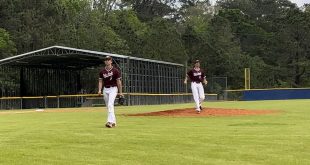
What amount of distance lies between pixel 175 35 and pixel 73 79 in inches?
683

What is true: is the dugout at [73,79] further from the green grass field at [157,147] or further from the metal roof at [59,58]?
the green grass field at [157,147]

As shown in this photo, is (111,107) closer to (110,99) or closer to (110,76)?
(110,99)

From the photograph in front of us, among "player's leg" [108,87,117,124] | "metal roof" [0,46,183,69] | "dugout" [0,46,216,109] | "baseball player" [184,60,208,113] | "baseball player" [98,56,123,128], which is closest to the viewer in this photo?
"player's leg" [108,87,117,124]

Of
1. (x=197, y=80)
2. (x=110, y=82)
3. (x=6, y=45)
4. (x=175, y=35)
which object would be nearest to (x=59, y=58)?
(x=6, y=45)

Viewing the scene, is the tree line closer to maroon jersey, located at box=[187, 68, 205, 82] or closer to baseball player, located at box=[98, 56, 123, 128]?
maroon jersey, located at box=[187, 68, 205, 82]

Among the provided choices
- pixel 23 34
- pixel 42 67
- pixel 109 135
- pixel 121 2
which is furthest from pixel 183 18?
pixel 109 135

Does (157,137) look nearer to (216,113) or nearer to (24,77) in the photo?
(216,113)

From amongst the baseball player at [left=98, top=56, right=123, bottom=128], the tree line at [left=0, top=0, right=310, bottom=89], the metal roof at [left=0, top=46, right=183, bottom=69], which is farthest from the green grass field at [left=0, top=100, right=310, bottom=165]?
the tree line at [left=0, top=0, right=310, bottom=89]

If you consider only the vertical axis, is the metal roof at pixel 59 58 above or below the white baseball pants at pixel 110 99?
above

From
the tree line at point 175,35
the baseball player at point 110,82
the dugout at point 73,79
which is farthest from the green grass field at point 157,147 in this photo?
the tree line at point 175,35

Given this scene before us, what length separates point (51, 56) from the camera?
1805 inches

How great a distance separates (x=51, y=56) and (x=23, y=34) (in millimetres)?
18920

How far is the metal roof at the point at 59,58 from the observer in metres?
43.8

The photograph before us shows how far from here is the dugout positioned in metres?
46.0
